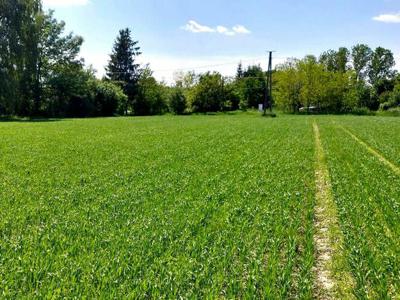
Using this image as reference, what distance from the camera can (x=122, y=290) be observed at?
15.0ft

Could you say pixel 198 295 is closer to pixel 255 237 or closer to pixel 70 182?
pixel 255 237

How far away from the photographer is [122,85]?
9094cm

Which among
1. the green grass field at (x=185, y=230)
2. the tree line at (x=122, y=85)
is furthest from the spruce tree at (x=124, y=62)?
the green grass field at (x=185, y=230)

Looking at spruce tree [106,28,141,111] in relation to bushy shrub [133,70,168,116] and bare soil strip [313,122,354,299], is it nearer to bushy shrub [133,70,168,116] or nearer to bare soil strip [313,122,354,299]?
bushy shrub [133,70,168,116]

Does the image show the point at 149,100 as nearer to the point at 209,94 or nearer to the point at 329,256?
the point at 209,94

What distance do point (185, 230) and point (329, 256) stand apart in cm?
246

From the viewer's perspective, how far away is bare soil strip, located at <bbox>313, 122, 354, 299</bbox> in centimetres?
508

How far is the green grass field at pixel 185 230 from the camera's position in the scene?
4.83 metres

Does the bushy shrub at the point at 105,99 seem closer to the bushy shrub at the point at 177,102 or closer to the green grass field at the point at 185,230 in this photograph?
the bushy shrub at the point at 177,102

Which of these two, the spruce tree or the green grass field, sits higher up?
the spruce tree

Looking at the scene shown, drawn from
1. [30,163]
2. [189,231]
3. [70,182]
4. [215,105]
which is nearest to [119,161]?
[30,163]

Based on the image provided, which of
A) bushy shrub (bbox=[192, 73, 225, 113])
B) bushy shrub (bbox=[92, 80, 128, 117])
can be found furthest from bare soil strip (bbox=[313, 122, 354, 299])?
bushy shrub (bbox=[192, 73, 225, 113])

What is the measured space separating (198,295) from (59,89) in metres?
67.7

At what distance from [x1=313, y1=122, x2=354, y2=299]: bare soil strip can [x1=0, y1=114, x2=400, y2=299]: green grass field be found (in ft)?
0.34
